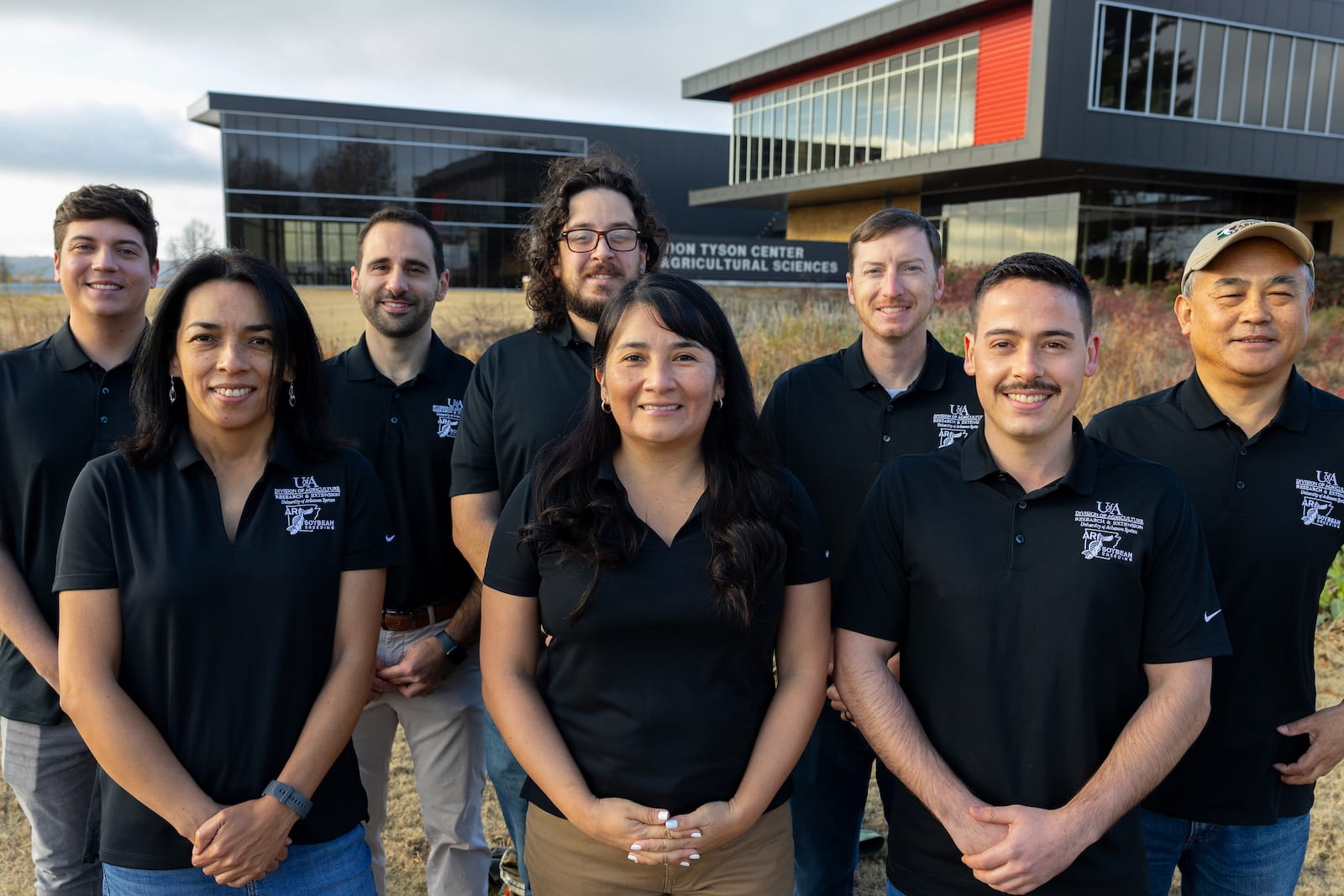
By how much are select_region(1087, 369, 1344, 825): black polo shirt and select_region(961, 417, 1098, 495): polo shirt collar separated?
0.52 metres

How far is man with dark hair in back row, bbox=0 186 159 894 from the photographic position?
2.95 metres

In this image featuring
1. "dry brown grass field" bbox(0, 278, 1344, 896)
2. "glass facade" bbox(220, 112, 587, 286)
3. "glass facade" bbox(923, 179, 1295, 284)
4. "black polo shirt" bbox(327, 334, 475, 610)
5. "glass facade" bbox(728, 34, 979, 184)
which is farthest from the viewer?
"glass facade" bbox(220, 112, 587, 286)

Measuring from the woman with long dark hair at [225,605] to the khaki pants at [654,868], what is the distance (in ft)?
1.83

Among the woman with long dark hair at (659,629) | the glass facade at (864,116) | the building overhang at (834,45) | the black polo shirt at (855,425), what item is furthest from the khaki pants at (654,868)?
the glass facade at (864,116)

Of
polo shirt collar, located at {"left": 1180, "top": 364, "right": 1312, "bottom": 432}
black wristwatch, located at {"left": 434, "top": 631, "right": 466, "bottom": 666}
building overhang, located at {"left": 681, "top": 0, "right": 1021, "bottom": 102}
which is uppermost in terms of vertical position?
building overhang, located at {"left": 681, "top": 0, "right": 1021, "bottom": 102}

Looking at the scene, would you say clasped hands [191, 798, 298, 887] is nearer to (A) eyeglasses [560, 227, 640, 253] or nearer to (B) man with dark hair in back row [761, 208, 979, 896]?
(B) man with dark hair in back row [761, 208, 979, 896]

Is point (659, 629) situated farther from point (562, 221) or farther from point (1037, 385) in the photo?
point (562, 221)

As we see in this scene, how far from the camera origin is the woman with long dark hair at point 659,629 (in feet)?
7.48

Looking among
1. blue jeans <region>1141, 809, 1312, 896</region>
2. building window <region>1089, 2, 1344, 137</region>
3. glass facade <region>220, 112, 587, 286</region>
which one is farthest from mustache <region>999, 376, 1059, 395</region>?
glass facade <region>220, 112, 587, 286</region>

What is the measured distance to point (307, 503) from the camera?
2480mm

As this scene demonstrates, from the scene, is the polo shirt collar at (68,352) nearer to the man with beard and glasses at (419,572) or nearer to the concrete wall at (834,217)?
the man with beard and glasses at (419,572)

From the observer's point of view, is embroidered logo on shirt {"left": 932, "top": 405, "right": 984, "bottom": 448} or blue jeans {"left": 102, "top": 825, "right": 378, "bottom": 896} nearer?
blue jeans {"left": 102, "top": 825, "right": 378, "bottom": 896}

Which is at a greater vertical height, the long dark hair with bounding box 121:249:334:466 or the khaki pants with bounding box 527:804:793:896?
the long dark hair with bounding box 121:249:334:466

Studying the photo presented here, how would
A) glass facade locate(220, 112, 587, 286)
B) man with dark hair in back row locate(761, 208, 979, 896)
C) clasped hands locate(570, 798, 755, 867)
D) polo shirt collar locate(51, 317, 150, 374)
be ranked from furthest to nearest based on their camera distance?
glass facade locate(220, 112, 587, 286)
man with dark hair in back row locate(761, 208, 979, 896)
polo shirt collar locate(51, 317, 150, 374)
clasped hands locate(570, 798, 755, 867)
